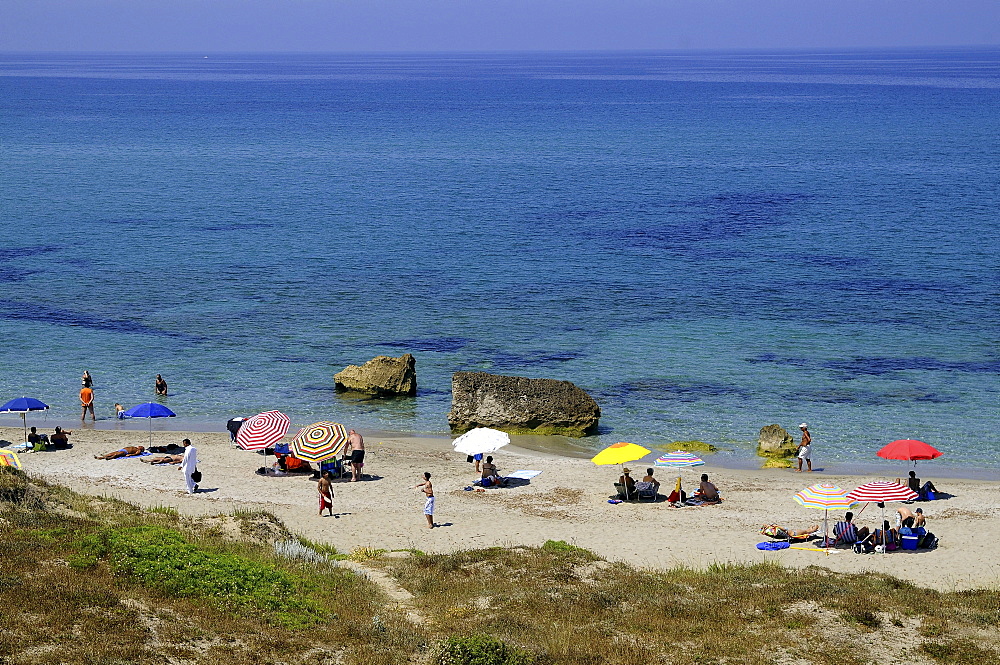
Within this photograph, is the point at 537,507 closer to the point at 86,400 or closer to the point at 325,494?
the point at 325,494

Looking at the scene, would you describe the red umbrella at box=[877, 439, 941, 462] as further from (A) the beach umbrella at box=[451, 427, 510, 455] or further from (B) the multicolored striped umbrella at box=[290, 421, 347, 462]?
(B) the multicolored striped umbrella at box=[290, 421, 347, 462]

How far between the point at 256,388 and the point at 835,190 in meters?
56.5

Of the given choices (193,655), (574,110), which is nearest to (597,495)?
(193,655)

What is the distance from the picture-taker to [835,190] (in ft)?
266

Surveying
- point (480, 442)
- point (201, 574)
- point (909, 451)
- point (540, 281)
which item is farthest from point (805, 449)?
point (540, 281)

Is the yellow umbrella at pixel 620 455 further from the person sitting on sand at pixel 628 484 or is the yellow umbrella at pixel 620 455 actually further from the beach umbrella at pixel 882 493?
the beach umbrella at pixel 882 493

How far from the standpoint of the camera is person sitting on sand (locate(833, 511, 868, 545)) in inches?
898

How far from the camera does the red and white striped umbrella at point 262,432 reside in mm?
28891

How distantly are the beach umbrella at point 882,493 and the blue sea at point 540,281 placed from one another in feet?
21.4

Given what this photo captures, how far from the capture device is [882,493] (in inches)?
939

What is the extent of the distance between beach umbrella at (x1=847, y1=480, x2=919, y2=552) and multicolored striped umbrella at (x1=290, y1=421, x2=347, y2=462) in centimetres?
1237

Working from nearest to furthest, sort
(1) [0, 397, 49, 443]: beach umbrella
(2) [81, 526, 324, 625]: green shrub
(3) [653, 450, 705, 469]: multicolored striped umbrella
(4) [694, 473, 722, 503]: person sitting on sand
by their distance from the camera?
(2) [81, 526, 324, 625]: green shrub, (4) [694, 473, 722, 503]: person sitting on sand, (3) [653, 450, 705, 469]: multicolored striped umbrella, (1) [0, 397, 49, 443]: beach umbrella

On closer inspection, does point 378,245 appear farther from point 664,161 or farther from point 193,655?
point 193,655

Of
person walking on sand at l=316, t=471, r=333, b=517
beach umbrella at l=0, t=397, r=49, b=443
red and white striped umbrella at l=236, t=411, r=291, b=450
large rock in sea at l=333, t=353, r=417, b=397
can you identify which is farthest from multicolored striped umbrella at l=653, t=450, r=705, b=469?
beach umbrella at l=0, t=397, r=49, b=443
